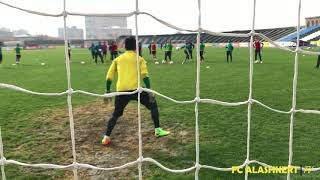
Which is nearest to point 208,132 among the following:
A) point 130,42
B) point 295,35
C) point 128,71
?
point 128,71

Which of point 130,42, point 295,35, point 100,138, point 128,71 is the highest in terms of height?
point 295,35

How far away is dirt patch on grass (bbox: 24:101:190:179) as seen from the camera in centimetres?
454

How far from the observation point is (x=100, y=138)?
18.4ft

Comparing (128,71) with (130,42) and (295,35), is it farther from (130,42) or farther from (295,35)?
(295,35)

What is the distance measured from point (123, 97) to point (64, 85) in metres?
7.33

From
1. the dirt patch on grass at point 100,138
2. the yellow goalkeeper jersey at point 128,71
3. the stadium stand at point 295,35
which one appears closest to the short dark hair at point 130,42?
the yellow goalkeeper jersey at point 128,71

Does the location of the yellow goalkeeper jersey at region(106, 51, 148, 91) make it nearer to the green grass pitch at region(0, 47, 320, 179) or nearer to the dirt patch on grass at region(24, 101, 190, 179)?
the dirt patch on grass at region(24, 101, 190, 179)

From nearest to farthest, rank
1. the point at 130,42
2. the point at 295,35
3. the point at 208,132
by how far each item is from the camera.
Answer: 1. the point at 130,42
2. the point at 208,132
3. the point at 295,35

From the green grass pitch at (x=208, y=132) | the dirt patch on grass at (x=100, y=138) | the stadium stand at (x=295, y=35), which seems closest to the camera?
the green grass pitch at (x=208, y=132)

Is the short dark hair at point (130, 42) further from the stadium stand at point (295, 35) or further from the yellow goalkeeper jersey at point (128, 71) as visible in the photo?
the stadium stand at point (295, 35)

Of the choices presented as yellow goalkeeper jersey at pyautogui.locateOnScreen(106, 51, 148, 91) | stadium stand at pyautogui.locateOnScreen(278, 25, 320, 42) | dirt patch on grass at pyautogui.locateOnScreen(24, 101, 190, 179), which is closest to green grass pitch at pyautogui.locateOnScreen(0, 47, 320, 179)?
dirt patch on grass at pyautogui.locateOnScreen(24, 101, 190, 179)

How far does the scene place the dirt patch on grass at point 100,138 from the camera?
4.54 metres

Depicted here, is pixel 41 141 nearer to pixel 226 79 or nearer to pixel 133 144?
pixel 133 144

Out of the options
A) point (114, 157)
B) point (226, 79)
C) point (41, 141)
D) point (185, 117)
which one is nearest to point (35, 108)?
point (41, 141)
